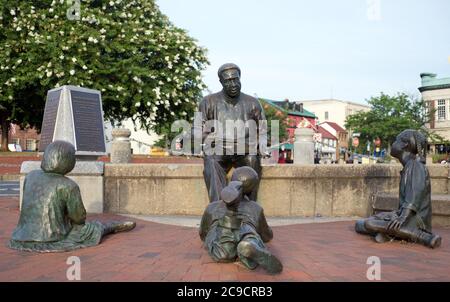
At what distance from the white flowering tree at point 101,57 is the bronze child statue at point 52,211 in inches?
611

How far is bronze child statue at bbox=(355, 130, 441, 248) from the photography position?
4.99 metres

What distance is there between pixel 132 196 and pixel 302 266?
428 cm

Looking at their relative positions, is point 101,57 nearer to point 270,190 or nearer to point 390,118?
point 270,190

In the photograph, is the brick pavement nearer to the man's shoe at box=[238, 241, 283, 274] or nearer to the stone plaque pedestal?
the man's shoe at box=[238, 241, 283, 274]

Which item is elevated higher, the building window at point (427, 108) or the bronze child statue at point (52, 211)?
the building window at point (427, 108)

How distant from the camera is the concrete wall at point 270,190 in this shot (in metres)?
7.47

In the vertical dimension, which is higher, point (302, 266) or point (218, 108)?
point (218, 108)

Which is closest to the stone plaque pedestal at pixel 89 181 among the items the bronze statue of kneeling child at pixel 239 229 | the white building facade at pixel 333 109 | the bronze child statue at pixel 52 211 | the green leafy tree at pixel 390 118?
the bronze child statue at pixel 52 211

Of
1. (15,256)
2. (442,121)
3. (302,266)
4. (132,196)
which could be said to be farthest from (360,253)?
(442,121)

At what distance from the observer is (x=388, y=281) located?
3531 mm

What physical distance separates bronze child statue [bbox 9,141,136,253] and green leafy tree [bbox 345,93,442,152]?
4462cm

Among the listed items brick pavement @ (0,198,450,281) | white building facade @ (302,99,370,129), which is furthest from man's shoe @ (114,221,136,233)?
white building facade @ (302,99,370,129)

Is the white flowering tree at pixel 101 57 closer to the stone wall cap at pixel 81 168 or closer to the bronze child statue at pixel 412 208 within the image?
the stone wall cap at pixel 81 168

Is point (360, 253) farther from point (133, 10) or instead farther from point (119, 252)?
point (133, 10)
